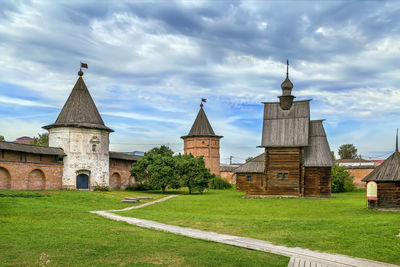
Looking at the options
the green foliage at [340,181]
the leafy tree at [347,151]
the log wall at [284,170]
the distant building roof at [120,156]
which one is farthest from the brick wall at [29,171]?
the leafy tree at [347,151]

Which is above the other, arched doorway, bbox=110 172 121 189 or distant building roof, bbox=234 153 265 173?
distant building roof, bbox=234 153 265 173

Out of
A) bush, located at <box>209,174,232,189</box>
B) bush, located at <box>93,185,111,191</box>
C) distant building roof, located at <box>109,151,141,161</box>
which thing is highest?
distant building roof, located at <box>109,151,141,161</box>

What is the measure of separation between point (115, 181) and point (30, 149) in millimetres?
12776

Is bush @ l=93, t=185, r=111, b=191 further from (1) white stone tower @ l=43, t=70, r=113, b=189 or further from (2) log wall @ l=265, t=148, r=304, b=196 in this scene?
(2) log wall @ l=265, t=148, r=304, b=196

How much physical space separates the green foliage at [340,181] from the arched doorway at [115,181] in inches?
984

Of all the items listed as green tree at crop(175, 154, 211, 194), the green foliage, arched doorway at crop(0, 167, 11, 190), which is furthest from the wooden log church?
arched doorway at crop(0, 167, 11, 190)

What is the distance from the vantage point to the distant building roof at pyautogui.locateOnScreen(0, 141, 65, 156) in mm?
31720

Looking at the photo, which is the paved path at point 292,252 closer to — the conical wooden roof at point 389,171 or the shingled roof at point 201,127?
the conical wooden roof at point 389,171

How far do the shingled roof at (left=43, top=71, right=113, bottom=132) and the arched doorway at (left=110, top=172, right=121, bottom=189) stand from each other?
6.41 metres

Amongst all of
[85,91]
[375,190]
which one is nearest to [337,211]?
[375,190]

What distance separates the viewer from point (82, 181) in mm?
38625

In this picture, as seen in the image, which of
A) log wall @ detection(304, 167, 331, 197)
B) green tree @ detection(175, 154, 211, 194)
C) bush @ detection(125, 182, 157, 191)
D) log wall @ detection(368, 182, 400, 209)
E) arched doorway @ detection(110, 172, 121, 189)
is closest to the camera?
log wall @ detection(368, 182, 400, 209)

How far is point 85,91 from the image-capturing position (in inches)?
1626

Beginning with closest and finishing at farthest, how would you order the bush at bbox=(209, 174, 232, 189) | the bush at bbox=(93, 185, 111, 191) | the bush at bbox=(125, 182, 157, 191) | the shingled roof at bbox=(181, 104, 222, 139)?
the bush at bbox=(93, 185, 111, 191) → the bush at bbox=(125, 182, 157, 191) → the bush at bbox=(209, 174, 232, 189) → the shingled roof at bbox=(181, 104, 222, 139)
